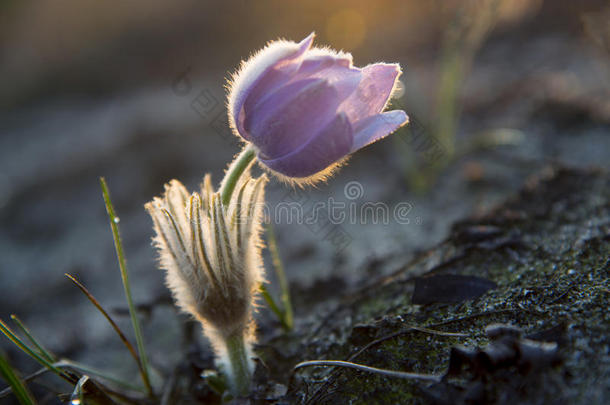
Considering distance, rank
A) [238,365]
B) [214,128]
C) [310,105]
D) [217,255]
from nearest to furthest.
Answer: [310,105] < [217,255] < [238,365] < [214,128]

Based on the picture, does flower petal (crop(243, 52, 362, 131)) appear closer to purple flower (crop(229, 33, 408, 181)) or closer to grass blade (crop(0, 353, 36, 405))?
purple flower (crop(229, 33, 408, 181))

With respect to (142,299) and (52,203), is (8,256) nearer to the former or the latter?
(52,203)

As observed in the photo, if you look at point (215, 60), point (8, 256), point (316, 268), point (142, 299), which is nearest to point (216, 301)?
point (316, 268)

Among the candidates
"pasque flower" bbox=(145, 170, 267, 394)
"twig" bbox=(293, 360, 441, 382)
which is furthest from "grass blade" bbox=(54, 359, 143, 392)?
"twig" bbox=(293, 360, 441, 382)

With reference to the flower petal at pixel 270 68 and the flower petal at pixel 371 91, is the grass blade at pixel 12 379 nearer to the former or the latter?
the flower petal at pixel 270 68

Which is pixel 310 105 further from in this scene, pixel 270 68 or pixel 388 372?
pixel 388 372

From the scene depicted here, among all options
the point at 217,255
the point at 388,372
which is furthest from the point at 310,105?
the point at 388,372
